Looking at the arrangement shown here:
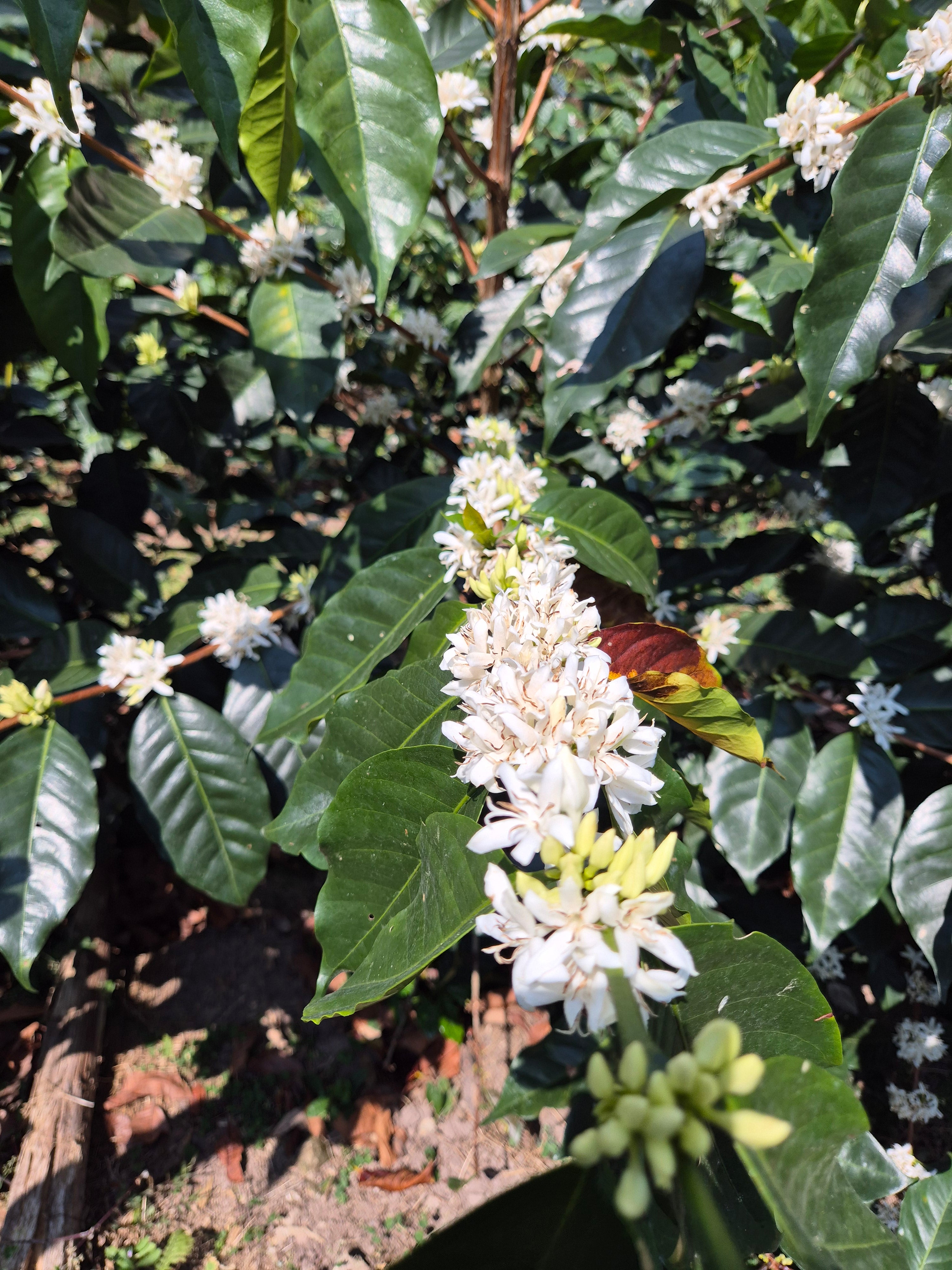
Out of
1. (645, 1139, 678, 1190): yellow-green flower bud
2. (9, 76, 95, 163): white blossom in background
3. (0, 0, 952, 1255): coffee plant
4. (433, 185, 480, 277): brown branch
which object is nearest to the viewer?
(645, 1139, 678, 1190): yellow-green flower bud

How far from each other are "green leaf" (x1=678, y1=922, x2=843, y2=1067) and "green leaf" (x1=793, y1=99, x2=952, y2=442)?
608 millimetres

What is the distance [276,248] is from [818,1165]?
149 cm

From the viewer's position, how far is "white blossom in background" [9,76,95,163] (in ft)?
3.60

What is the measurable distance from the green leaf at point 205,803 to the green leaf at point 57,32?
97 centimetres

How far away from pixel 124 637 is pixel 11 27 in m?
1.40

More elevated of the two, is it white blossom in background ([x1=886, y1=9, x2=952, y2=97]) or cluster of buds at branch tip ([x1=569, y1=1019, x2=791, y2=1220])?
white blossom in background ([x1=886, y1=9, x2=952, y2=97])

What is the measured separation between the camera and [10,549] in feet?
6.18

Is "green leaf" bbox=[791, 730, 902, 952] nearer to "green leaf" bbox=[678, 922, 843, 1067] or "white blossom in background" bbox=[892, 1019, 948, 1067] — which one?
"green leaf" bbox=[678, 922, 843, 1067]

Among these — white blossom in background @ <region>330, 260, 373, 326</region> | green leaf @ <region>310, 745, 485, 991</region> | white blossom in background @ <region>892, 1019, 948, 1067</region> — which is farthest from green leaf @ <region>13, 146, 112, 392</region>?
white blossom in background @ <region>892, 1019, 948, 1067</region>

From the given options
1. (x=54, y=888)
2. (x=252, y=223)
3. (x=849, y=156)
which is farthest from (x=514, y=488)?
(x=252, y=223)

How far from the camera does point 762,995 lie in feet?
1.97

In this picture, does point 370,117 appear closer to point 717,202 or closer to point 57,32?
point 57,32

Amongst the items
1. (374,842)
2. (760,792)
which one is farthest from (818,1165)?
(760,792)

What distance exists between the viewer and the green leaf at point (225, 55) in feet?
2.17
